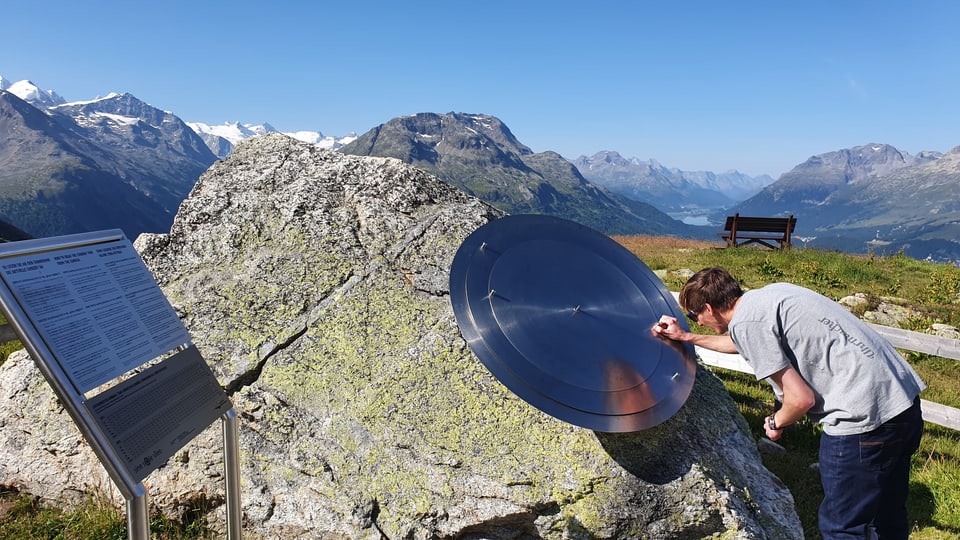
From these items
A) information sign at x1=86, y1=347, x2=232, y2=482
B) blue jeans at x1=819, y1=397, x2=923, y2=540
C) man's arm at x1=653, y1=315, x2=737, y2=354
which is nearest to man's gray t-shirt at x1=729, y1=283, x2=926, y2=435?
blue jeans at x1=819, y1=397, x2=923, y2=540

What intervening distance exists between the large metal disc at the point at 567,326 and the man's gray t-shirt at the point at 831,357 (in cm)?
82

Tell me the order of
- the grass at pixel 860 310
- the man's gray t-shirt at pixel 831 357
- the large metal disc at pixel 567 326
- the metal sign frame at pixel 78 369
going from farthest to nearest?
the grass at pixel 860 310
the large metal disc at pixel 567 326
the man's gray t-shirt at pixel 831 357
the metal sign frame at pixel 78 369

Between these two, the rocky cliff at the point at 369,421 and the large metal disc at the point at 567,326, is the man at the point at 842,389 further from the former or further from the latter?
the large metal disc at the point at 567,326

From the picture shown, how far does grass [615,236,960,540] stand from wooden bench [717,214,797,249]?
1452 millimetres

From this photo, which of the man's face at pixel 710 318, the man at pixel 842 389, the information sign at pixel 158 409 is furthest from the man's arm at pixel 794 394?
the information sign at pixel 158 409

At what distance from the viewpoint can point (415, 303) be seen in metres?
5.02

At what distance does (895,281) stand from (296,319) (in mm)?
15373

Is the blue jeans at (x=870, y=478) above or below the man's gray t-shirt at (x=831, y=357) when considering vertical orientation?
below

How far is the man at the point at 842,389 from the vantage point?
3667 mm

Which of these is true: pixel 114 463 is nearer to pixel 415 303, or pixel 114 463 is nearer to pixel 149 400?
pixel 149 400

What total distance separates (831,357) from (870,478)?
36.1 inches

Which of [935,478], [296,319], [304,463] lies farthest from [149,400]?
[935,478]

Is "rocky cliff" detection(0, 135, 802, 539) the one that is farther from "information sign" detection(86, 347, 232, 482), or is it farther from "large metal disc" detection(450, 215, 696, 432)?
"information sign" detection(86, 347, 232, 482)

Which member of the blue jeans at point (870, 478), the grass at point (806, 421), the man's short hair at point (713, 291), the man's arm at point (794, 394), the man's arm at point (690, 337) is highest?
the man's short hair at point (713, 291)
